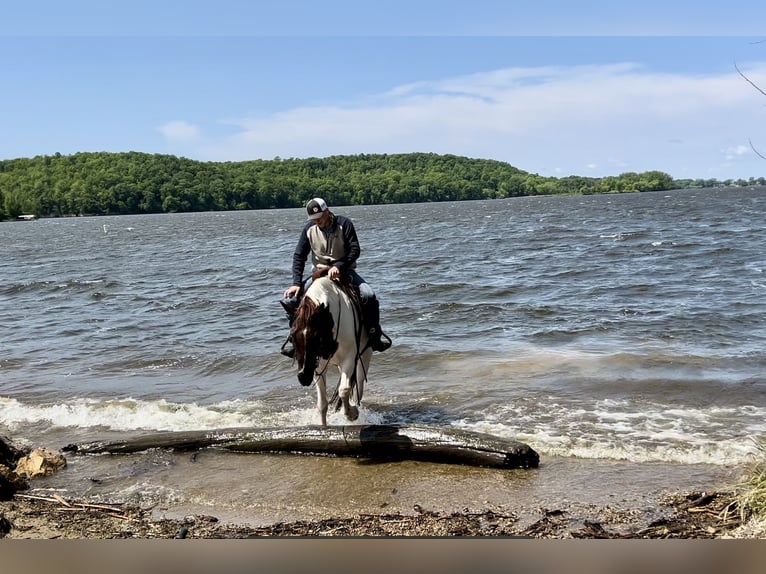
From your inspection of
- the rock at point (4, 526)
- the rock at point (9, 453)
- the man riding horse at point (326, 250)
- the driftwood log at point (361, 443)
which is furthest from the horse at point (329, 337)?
the rock at point (9, 453)

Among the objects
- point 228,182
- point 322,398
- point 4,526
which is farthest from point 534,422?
point 228,182

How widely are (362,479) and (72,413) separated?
618 cm

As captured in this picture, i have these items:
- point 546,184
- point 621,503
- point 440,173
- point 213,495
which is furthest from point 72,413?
point 546,184

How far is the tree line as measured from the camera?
300 feet

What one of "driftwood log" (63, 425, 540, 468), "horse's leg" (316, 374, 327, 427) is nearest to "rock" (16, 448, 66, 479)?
"driftwood log" (63, 425, 540, 468)

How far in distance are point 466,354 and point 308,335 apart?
765 centimetres

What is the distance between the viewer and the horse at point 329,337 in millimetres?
8188

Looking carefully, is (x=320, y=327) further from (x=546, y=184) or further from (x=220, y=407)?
(x=546, y=184)

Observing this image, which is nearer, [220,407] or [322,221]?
[322,221]

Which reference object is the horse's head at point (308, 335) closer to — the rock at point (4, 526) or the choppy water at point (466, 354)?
the choppy water at point (466, 354)

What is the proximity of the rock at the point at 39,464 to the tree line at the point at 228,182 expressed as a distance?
75.2 meters

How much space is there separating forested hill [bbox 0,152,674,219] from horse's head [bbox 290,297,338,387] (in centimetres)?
7635

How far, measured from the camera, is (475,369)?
13797 millimetres

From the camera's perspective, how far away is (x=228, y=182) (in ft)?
360
